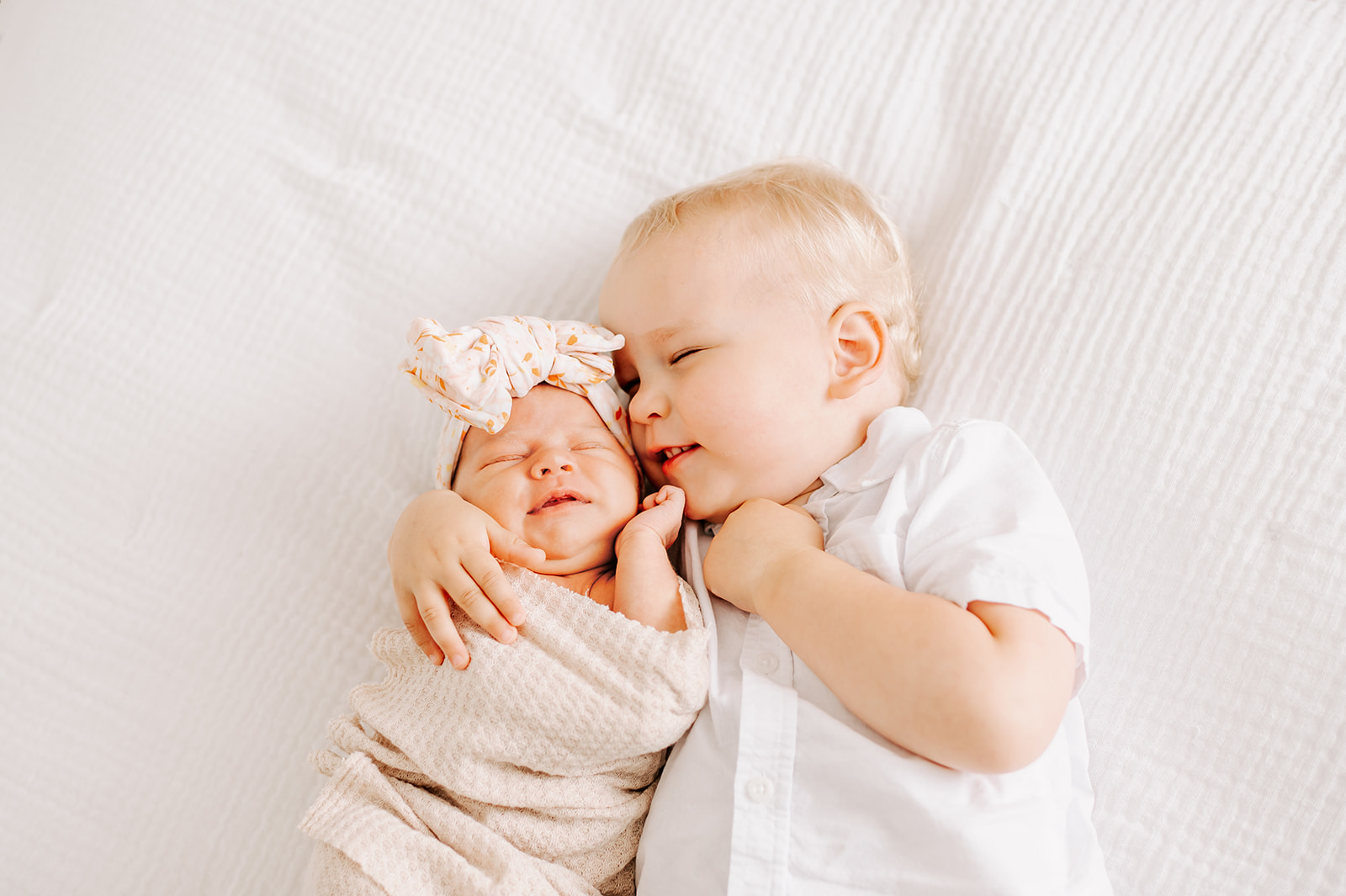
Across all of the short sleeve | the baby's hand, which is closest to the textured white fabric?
the short sleeve

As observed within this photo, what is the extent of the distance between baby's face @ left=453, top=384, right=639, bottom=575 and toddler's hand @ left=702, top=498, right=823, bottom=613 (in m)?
0.13

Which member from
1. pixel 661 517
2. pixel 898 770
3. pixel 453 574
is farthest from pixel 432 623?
pixel 898 770

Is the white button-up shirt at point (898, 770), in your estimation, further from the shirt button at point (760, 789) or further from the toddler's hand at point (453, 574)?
the toddler's hand at point (453, 574)

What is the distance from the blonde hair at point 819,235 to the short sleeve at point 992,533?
0.23 m

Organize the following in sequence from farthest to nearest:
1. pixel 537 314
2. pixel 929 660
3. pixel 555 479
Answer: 1. pixel 537 314
2. pixel 555 479
3. pixel 929 660

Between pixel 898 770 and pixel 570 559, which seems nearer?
pixel 898 770

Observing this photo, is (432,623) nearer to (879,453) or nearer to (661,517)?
(661,517)

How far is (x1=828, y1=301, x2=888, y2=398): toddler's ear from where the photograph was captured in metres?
1.22

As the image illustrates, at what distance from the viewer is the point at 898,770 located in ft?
3.24

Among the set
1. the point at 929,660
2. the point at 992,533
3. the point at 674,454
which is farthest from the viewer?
the point at 674,454

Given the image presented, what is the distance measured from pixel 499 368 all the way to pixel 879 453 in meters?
0.49

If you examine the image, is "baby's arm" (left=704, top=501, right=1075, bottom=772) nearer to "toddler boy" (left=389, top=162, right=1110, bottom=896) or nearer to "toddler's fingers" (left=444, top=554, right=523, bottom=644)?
"toddler boy" (left=389, top=162, right=1110, bottom=896)

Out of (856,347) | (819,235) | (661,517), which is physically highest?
(819,235)

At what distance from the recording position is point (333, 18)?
1.65m
